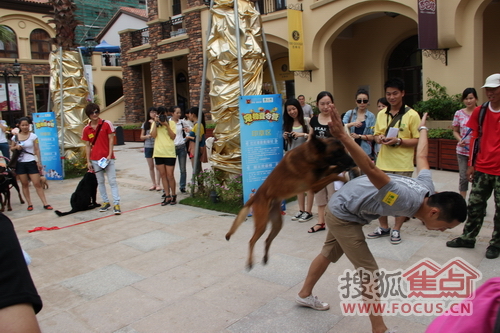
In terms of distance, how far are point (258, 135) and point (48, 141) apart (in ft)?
24.7

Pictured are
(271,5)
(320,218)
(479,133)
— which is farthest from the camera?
(271,5)

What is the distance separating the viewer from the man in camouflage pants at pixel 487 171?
14.2 feet

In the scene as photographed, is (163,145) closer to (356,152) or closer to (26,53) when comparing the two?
(356,152)

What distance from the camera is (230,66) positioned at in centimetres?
720

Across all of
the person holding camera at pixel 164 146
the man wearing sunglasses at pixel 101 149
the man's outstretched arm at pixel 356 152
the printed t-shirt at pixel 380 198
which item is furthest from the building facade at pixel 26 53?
the man's outstretched arm at pixel 356 152

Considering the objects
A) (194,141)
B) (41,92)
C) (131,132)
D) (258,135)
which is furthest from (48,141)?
(41,92)

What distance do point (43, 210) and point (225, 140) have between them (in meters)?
4.13

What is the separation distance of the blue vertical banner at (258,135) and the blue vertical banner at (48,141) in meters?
7.16

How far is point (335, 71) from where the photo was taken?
16.1 metres

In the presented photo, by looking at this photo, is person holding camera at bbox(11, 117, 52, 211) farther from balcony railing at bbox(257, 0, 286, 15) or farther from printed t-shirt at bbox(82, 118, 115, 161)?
balcony railing at bbox(257, 0, 286, 15)

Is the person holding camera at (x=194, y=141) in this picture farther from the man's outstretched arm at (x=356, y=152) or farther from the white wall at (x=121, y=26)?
the white wall at (x=121, y=26)

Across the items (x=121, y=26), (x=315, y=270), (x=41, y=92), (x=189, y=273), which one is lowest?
(x=189, y=273)

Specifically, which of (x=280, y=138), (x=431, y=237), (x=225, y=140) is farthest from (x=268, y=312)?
(x=225, y=140)

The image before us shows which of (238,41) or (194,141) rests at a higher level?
(238,41)
